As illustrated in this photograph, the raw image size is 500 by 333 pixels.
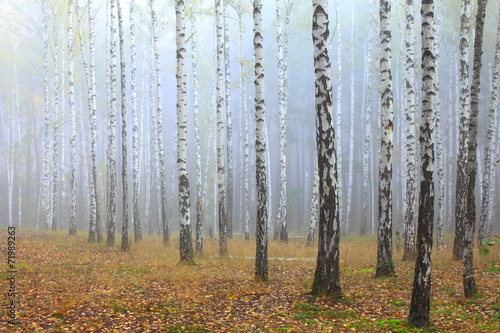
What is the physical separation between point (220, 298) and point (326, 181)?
9.81 ft

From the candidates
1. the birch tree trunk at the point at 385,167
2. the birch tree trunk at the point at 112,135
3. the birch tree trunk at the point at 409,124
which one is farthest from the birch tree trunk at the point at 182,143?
the birch tree trunk at the point at 409,124

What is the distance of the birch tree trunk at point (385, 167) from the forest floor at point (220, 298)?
51 cm

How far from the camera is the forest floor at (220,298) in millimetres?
6617

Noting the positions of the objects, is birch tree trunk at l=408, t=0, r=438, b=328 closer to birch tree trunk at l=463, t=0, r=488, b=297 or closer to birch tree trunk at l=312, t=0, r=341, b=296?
birch tree trunk at l=312, t=0, r=341, b=296

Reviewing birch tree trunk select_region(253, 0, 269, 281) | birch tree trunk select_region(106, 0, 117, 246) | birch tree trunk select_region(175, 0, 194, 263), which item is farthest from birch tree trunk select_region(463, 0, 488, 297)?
birch tree trunk select_region(106, 0, 117, 246)

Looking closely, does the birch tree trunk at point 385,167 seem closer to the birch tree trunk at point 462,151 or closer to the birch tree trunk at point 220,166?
the birch tree trunk at point 462,151

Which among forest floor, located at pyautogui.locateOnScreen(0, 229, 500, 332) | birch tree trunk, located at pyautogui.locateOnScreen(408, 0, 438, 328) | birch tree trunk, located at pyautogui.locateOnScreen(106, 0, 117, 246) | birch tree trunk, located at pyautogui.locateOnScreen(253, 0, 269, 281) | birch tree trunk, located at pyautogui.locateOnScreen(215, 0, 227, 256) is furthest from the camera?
birch tree trunk, located at pyautogui.locateOnScreen(106, 0, 117, 246)

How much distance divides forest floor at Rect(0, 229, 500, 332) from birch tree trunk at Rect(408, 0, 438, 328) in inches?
14.3

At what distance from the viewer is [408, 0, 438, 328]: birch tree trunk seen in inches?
243

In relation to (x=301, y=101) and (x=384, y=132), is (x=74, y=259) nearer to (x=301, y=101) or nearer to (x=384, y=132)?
(x=384, y=132)

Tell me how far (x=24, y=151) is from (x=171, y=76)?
2198 centimetres

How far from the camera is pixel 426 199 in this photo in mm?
6215

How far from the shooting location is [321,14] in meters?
8.09

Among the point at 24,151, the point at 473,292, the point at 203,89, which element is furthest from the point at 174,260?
the point at 24,151
